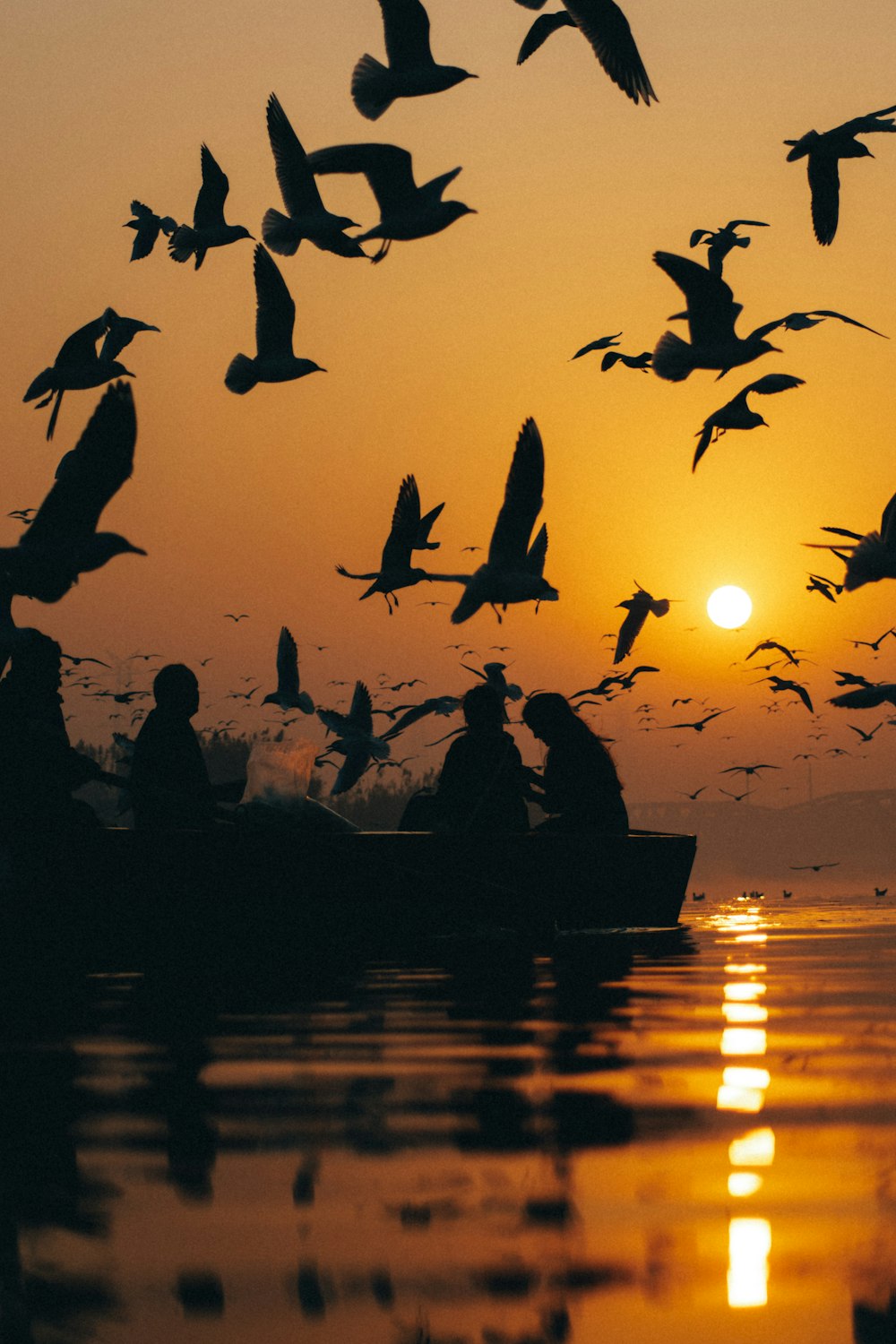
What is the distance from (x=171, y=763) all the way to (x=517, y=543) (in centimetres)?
354

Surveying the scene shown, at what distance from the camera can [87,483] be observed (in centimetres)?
1170

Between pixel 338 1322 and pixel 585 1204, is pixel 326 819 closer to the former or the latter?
pixel 585 1204

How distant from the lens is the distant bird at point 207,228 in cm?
1680

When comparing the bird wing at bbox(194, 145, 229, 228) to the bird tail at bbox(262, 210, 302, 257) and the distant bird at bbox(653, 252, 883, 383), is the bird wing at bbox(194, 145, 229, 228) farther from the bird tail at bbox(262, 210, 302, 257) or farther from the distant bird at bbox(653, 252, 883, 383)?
Result: the distant bird at bbox(653, 252, 883, 383)

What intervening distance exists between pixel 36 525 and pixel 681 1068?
6.01 m

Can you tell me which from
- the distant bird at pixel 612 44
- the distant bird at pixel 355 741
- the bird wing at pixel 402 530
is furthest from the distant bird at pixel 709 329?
the distant bird at pixel 355 741

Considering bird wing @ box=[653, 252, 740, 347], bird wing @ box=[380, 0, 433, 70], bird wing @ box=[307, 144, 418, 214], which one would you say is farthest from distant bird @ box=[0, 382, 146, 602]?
bird wing @ box=[653, 252, 740, 347]

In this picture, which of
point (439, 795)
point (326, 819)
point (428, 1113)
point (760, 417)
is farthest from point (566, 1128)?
point (760, 417)

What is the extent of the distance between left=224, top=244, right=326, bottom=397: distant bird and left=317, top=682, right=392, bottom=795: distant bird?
191 inches

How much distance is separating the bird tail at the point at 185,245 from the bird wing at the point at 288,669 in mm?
6306

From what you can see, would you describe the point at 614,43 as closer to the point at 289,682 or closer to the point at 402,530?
the point at 402,530

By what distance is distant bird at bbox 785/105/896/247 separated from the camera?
15.8 metres

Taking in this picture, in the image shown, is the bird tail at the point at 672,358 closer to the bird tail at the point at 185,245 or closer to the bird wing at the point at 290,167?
the bird wing at the point at 290,167

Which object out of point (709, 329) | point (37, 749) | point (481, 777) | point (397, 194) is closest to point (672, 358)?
point (709, 329)
